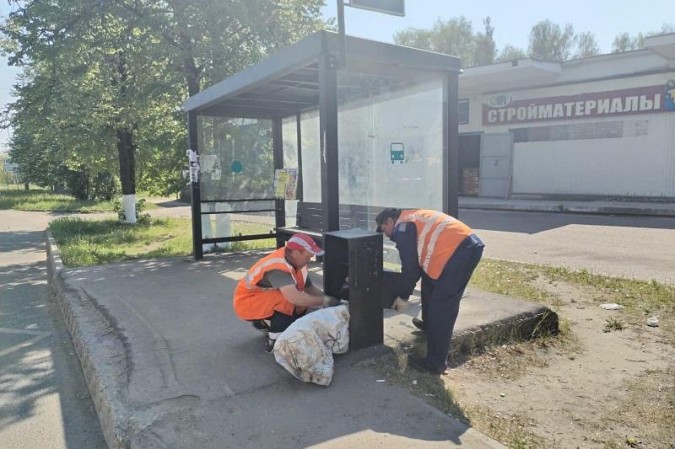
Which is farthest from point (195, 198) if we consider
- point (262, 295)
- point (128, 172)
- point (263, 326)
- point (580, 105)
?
point (580, 105)

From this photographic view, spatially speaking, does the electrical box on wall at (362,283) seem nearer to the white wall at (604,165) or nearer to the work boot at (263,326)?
the work boot at (263,326)

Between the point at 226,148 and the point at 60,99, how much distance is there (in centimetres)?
593

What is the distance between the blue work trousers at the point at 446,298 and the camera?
372 cm

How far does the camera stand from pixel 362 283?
3.97 m

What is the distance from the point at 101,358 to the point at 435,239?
281 cm

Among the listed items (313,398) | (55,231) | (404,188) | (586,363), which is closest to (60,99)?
(55,231)

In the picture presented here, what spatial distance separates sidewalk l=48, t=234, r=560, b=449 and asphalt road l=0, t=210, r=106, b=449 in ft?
0.49

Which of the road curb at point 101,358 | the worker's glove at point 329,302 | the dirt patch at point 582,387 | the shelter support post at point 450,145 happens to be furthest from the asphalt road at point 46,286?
the shelter support post at point 450,145

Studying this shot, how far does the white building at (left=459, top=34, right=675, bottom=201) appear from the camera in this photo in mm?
15328

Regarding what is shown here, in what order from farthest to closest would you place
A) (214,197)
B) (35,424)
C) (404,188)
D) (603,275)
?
(214,197) → (603,275) → (404,188) → (35,424)

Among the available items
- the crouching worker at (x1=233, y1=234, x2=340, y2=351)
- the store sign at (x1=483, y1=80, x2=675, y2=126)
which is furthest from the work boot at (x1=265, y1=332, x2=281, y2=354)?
the store sign at (x1=483, y1=80, x2=675, y2=126)

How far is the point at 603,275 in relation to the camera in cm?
692

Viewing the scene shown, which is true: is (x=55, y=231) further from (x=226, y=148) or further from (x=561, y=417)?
(x=561, y=417)

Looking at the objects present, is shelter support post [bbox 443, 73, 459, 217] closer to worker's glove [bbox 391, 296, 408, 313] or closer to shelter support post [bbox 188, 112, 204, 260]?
worker's glove [bbox 391, 296, 408, 313]
